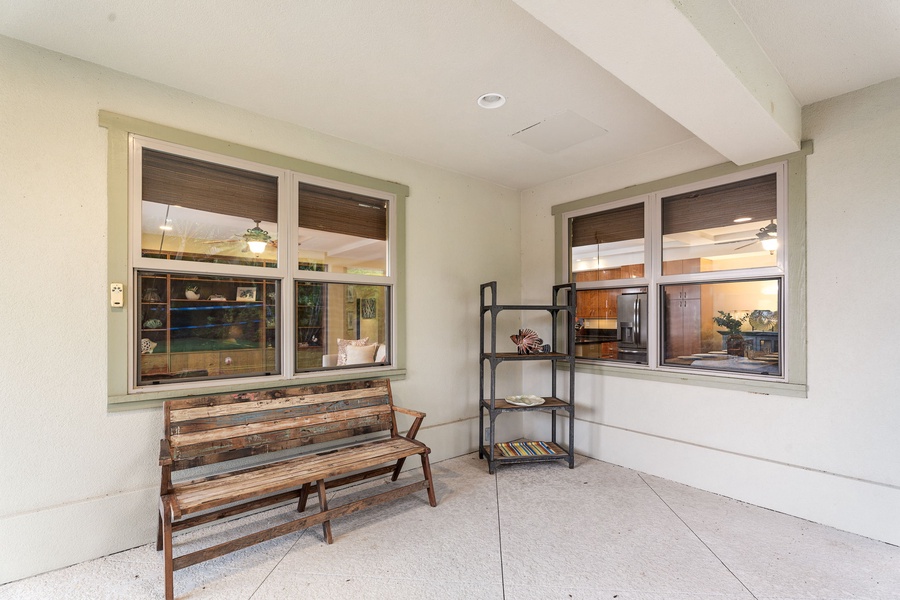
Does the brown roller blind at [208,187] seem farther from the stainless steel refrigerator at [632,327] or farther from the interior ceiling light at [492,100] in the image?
the stainless steel refrigerator at [632,327]

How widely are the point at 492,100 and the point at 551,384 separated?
104 inches

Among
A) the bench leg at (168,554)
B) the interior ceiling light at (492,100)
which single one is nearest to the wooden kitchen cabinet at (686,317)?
the interior ceiling light at (492,100)

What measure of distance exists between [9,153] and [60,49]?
58cm

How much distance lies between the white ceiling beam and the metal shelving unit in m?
1.67

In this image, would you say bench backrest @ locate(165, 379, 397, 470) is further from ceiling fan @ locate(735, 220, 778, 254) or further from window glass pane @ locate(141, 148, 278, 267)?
ceiling fan @ locate(735, 220, 778, 254)

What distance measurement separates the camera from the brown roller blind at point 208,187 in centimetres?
246

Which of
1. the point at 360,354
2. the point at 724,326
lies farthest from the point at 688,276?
the point at 360,354

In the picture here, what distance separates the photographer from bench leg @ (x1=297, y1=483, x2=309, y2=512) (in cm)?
255

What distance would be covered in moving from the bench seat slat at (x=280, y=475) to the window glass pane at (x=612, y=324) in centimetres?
191

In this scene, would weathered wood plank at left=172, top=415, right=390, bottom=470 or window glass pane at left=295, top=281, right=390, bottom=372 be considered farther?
window glass pane at left=295, top=281, right=390, bottom=372

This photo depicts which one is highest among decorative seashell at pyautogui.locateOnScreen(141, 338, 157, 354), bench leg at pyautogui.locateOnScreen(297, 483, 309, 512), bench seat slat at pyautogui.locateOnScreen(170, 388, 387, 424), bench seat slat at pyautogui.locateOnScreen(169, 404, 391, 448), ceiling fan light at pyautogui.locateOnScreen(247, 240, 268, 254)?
ceiling fan light at pyautogui.locateOnScreen(247, 240, 268, 254)

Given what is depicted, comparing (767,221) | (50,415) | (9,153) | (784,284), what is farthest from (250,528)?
(767,221)

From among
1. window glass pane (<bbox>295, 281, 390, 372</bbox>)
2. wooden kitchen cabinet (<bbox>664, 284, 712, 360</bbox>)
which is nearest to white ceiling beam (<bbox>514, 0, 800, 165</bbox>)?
wooden kitchen cabinet (<bbox>664, 284, 712, 360</bbox>)

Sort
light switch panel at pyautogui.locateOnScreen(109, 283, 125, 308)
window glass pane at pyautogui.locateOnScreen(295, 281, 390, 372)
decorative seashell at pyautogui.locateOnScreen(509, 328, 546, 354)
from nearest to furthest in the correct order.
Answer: light switch panel at pyautogui.locateOnScreen(109, 283, 125, 308) < window glass pane at pyautogui.locateOnScreen(295, 281, 390, 372) < decorative seashell at pyautogui.locateOnScreen(509, 328, 546, 354)
